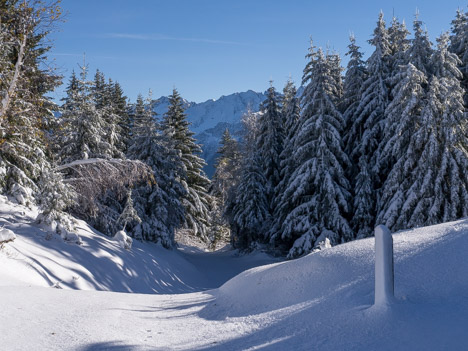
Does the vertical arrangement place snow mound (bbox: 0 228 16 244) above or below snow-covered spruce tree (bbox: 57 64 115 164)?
below

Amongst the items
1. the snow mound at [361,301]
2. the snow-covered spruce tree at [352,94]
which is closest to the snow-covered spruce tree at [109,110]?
the snow-covered spruce tree at [352,94]

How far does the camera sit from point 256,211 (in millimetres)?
27656

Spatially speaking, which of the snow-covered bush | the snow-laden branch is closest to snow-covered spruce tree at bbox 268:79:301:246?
the snow-covered bush

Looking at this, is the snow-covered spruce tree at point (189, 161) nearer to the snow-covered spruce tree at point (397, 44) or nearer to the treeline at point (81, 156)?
the treeline at point (81, 156)

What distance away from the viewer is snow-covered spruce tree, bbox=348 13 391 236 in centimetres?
2038

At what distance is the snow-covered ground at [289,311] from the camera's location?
378 centimetres

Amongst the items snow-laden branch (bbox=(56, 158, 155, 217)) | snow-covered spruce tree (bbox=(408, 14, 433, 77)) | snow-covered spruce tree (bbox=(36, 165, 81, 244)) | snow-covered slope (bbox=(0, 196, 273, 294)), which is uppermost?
A: snow-covered spruce tree (bbox=(408, 14, 433, 77))

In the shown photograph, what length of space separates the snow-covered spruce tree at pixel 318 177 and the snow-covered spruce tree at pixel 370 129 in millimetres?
882

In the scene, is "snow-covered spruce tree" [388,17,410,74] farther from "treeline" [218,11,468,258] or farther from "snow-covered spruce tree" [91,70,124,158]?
"snow-covered spruce tree" [91,70,124,158]

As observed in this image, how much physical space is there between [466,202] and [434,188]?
54.9 inches

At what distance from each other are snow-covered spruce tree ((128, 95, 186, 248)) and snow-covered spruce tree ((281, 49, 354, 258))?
25.6 ft

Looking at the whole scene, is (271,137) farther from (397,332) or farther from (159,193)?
(397,332)

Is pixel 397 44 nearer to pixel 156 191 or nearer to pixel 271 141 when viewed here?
pixel 271 141

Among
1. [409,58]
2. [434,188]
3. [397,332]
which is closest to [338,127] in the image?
[409,58]
